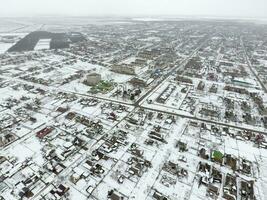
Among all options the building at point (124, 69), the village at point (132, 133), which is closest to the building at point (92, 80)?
the village at point (132, 133)

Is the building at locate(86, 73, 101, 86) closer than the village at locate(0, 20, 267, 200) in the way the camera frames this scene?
No

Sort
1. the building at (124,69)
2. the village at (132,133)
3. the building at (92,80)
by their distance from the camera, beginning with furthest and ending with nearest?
the building at (124,69), the building at (92,80), the village at (132,133)

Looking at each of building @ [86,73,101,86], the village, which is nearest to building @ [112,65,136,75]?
the village

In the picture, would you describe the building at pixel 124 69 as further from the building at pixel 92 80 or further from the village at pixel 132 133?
the building at pixel 92 80

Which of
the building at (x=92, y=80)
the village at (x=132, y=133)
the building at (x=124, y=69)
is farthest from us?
the building at (x=124, y=69)

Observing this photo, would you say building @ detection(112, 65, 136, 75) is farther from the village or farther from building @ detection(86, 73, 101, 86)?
building @ detection(86, 73, 101, 86)

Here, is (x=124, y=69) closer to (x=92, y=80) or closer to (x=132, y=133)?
(x=92, y=80)

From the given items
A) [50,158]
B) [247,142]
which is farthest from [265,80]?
[50,158]

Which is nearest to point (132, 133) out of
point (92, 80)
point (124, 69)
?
point (92, 80)

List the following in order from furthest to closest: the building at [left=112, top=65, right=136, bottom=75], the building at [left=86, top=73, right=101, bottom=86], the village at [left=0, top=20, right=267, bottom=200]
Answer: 1. the building at [left=112, top=65, right=136, bottom=75]
2. the building at [left=86, top=73, right=101, bottom=86]
3. the village at [left=0, top=20, right=267, bottom=200]

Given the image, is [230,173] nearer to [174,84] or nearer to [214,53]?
[174,84]

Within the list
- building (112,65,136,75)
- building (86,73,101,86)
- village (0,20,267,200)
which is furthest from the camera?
building (112,65,136,75)
